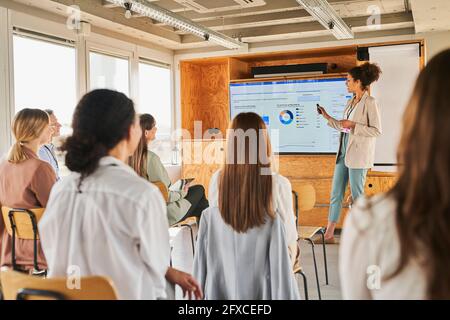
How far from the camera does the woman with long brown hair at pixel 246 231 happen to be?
225 centimetres

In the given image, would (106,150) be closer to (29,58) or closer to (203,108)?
(29,58)

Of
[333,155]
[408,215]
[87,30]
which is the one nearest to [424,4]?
[333,155]

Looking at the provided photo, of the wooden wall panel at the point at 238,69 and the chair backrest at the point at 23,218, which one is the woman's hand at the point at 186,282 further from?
the wooden wall panel at the point at 238,69

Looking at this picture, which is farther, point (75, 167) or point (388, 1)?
point (388, 1)

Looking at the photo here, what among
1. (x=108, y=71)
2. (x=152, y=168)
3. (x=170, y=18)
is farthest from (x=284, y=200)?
(x=108, y=71)

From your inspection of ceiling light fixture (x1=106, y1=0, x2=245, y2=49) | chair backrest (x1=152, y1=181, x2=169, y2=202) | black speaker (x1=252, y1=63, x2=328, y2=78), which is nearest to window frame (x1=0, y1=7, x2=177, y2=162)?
chair backrest (x1=152, y1=181, x2=169, y2=202)

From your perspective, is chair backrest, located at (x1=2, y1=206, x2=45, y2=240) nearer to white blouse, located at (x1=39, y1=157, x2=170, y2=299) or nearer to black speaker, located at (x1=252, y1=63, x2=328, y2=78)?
white blouse, located at (x1=39, y1=157, x2=170, y2=299)

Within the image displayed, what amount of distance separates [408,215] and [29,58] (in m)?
5.02

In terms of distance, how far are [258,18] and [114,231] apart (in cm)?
559

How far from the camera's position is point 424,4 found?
486 centimetres

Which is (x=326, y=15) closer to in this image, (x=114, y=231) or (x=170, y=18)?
(x=170, y=18)

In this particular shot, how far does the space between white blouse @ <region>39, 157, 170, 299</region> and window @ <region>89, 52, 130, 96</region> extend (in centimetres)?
464

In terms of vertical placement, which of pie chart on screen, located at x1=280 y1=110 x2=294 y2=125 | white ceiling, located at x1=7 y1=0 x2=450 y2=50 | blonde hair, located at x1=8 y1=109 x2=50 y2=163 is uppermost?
white ceiling, located at x1=7 y1=0 x2=450 y2=50

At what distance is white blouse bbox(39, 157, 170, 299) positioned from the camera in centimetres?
154
